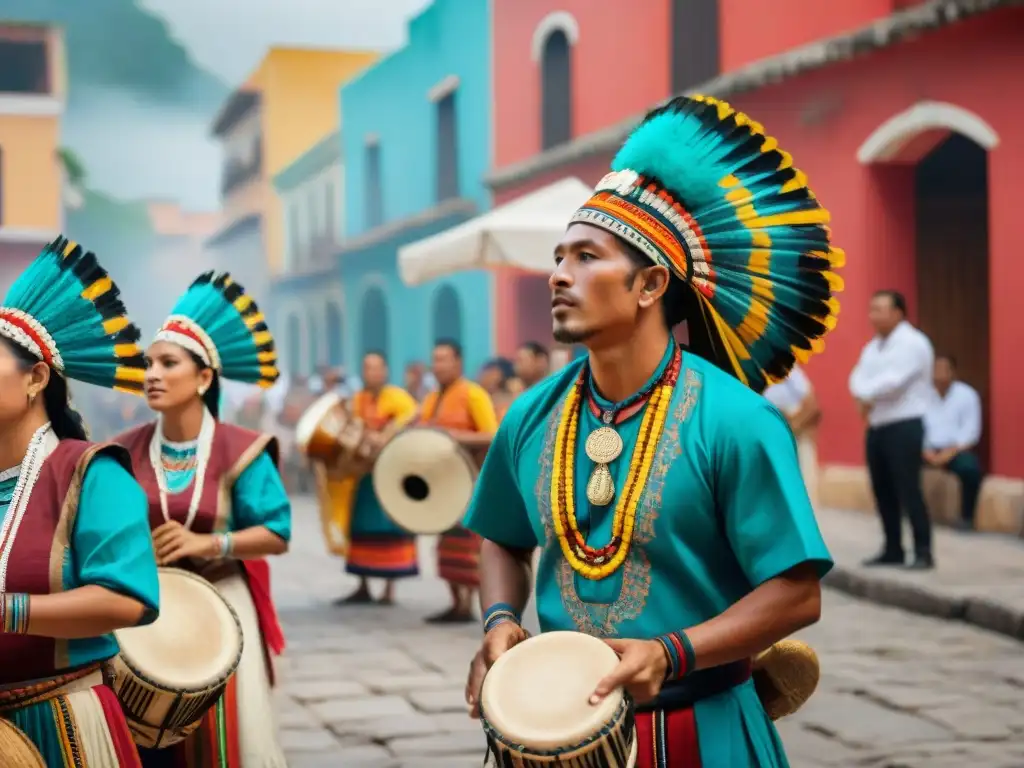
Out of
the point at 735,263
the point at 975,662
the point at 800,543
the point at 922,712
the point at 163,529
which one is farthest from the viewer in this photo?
the point at 975,662

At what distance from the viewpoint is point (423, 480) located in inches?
368

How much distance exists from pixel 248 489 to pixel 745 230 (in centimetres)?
223

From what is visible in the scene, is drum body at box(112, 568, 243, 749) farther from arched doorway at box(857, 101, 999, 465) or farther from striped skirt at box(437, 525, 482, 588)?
arched doorway at box(857, 101, 999, 465)

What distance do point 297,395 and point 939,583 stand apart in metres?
13.2

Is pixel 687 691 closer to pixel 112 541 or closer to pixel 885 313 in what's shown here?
pixel 112 541

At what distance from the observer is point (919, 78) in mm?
12633

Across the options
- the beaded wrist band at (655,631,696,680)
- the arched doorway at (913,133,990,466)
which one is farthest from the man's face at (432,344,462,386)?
the beaded wrist band at (655,631,696,680)

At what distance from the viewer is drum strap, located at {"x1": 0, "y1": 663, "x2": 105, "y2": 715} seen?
2877mm

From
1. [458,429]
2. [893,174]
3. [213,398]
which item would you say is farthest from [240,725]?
[893,174]

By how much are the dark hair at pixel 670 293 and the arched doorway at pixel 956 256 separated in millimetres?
11212

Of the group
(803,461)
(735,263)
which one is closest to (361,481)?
(803,461)

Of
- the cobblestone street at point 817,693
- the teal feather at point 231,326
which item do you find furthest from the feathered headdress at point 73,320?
the cobblestone street at point 817,693

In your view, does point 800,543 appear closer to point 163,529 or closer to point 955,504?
point 163,529

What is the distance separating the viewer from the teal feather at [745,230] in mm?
2775
